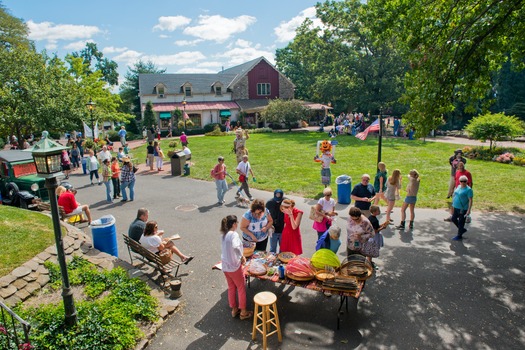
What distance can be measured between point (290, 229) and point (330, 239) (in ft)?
2.86

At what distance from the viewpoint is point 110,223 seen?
8.37 meters

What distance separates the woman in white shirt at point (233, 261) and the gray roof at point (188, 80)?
139 ft

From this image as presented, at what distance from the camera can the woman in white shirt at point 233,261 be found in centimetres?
595

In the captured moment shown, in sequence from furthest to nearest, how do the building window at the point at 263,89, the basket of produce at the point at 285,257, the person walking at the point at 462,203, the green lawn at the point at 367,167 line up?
1. the building window at the point at 263,89
2. the green lawn at the point at 367,167
3. the person walking at the point at 462,203
4. the basket of produce at the point at 285,257

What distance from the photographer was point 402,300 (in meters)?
6.71

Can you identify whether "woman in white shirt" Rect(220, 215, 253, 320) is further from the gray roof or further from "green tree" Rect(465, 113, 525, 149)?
the gray roof

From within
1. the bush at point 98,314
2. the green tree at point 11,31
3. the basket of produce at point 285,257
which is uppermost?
the green tree at point 11,31

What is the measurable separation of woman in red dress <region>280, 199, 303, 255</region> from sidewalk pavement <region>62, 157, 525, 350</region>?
0.85 meters

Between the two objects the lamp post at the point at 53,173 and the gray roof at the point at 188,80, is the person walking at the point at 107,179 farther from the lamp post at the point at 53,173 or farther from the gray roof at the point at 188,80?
the gray roof at the point at 188,80

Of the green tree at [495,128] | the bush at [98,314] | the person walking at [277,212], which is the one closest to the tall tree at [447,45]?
the person walking at [277,212]

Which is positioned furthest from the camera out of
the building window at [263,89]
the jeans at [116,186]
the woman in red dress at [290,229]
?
the building window at [263,89]

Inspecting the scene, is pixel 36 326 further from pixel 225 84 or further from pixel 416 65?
pixel 225 84

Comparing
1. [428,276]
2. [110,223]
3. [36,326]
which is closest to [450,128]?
[428,276]

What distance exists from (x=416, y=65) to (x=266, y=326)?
26.4ft
